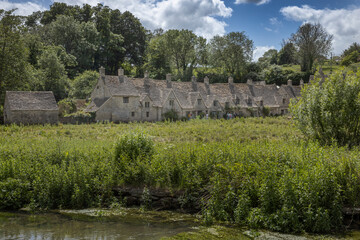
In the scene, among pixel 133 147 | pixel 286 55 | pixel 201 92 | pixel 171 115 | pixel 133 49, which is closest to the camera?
pixel 133 147

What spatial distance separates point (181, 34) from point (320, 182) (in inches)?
2727

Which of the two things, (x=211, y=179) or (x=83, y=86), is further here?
(x=83, y=86)

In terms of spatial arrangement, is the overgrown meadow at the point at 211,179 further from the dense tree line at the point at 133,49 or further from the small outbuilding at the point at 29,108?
the dense tree line at the point at 133,49

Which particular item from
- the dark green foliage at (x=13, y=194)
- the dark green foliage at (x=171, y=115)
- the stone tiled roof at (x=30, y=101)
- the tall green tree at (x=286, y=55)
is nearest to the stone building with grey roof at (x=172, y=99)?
the dark green foliage at (x=171, y=115)

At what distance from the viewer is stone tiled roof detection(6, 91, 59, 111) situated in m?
41.9

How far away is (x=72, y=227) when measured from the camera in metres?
12.9

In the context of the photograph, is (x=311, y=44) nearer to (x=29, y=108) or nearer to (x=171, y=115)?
(x=171, y=115)

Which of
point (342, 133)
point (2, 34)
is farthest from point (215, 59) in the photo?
point (342, 133)

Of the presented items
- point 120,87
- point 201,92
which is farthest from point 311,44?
point 120,87

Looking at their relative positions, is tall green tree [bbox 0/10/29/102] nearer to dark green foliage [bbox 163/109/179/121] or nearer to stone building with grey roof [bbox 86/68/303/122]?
stone building with grey roof [bbox 86/68/303/122]

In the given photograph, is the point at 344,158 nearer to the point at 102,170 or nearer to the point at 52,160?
the point at 102,170

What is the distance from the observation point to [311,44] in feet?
280

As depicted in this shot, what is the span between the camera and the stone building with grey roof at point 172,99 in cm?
5006

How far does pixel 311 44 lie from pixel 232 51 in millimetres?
23751
